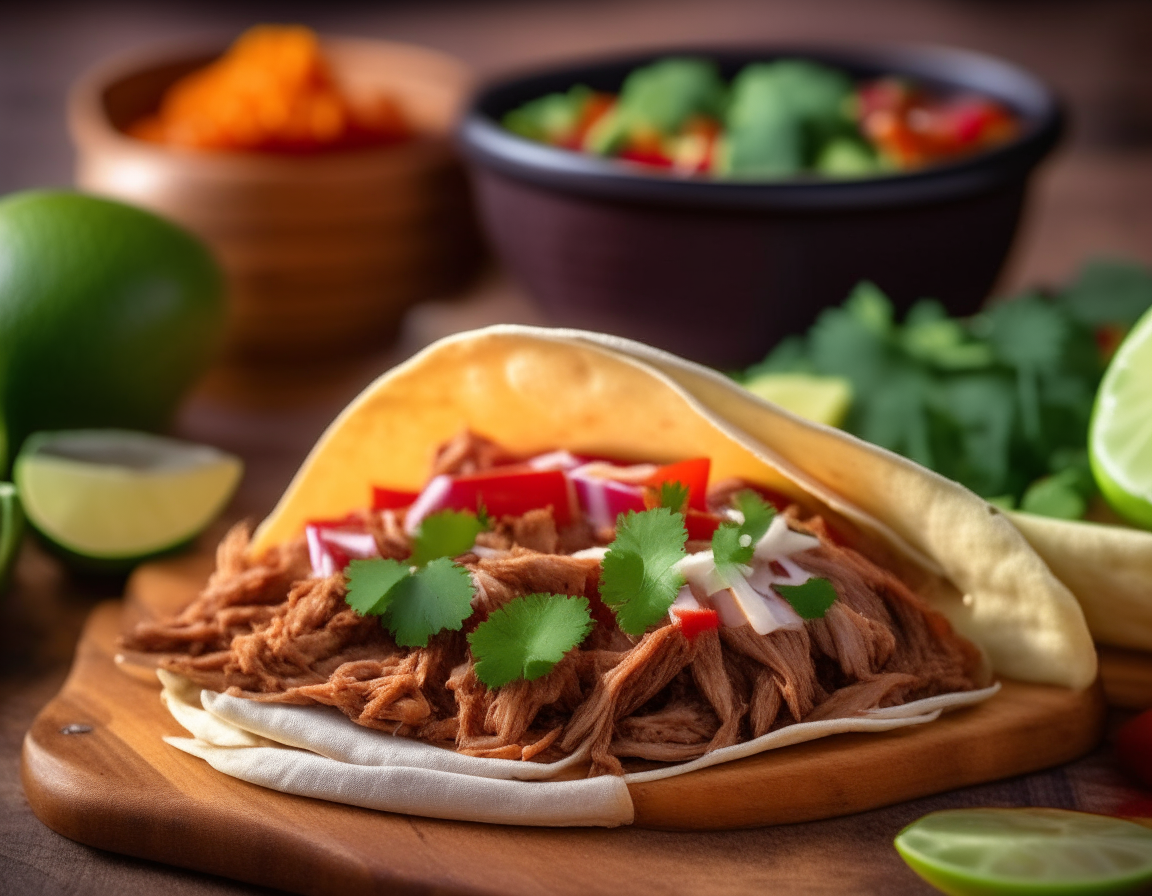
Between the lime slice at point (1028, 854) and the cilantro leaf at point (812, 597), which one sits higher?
the cilantro leaf at point (812, 597)

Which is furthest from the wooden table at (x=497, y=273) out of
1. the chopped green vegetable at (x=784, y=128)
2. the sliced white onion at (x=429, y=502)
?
the chopped green vegetable at (x=784, y=128)

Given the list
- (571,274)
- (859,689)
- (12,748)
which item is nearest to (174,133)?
(571,274)

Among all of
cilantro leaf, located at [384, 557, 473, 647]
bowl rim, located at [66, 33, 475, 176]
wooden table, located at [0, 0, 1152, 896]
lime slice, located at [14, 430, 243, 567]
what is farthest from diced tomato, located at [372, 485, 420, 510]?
bowl rim, located at [66, 33, 475, 176]

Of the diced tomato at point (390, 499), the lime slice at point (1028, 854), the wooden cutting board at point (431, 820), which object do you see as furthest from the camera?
the diced tomato at point (390, 499)

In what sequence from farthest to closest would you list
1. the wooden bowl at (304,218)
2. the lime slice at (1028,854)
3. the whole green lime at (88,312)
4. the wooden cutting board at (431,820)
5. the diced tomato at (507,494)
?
1. the wooden bowl at (304,218)
2. the whole green lime at (88,312)
3. the diced tomato at (507,494)
4. the wooden cutting board at (431,820)
5. the lime slice at (1028,854)

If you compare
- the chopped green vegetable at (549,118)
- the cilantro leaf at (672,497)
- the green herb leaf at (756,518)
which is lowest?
the green herb leaf at (756,518)

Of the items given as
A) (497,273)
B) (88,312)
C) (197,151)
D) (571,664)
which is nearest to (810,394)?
(571,664)

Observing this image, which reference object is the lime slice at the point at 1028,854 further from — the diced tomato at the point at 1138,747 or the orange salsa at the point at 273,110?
the orange salsa at the point at 273,110
